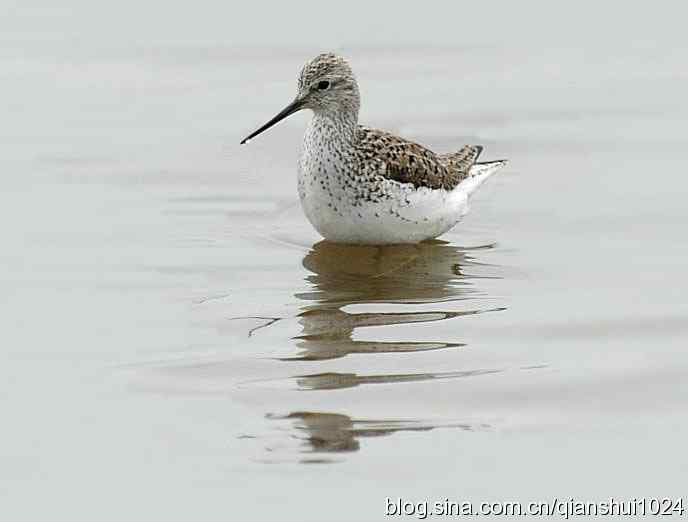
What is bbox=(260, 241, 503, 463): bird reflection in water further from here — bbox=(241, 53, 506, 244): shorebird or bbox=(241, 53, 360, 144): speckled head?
bbox=(241, 53, 360, 144): speckled head

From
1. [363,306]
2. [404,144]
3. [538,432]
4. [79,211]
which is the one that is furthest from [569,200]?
[538,432]

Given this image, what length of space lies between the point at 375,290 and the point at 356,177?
1096mm

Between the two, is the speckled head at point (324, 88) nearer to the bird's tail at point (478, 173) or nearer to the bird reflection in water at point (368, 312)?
the bird reflection in water at point (368, 312)

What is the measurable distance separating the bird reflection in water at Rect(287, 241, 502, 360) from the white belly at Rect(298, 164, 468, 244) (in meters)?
0.16

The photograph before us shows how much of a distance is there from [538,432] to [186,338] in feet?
7.92

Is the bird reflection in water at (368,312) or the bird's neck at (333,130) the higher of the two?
the bird's neck at (333,130)

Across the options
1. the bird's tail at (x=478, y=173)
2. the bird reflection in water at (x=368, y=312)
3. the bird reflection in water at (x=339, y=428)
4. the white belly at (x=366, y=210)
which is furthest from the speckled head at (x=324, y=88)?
the bird reflection in water at (x=339, y=428)

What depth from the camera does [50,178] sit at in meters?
12.5

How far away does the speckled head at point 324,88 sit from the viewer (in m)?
11.6

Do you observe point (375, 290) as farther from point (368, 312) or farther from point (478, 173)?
point (478, 173)

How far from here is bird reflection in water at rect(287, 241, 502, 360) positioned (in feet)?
30.3

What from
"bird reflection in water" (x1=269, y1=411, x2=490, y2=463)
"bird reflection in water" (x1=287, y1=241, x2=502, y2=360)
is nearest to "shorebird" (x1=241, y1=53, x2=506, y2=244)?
"bird reflection in water" (x1=287, y1=241, x2=502, y2=360)

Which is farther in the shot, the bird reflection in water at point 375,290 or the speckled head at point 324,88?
the speckled head at point 324,88

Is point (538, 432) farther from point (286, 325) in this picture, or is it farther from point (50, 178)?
point (50, 178)
